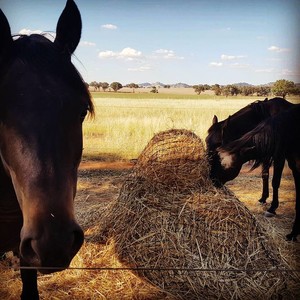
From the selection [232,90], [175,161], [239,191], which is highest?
[232,90]

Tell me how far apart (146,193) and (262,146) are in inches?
88.9

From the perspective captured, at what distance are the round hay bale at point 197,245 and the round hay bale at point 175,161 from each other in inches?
5.2

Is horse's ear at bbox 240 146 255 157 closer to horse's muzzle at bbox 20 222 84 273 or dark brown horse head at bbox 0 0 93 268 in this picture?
dark brown horse head at bbox 0 0 93 268

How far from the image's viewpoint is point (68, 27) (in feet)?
6.55

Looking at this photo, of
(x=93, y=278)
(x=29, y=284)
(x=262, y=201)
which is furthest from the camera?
(x=262, y=201)

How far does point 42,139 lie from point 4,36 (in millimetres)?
713

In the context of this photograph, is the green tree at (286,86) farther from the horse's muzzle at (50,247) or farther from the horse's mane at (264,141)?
the horse's muzzle at (50,247)

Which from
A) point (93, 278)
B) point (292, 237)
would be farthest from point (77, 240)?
point (292, 237)

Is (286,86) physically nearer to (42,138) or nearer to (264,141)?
(264,141)

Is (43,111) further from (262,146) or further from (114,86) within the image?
(114,86)

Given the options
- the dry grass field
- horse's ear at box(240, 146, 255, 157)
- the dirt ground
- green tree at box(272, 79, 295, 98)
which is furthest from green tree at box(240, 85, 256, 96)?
green tree at box(272, 79, 295, 98)

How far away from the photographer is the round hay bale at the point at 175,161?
369 centimetres

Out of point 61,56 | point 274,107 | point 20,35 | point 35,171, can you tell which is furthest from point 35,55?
point 274,107

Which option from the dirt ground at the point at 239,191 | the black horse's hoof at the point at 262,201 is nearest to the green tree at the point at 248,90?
the dirt ground at the point at 239,191
